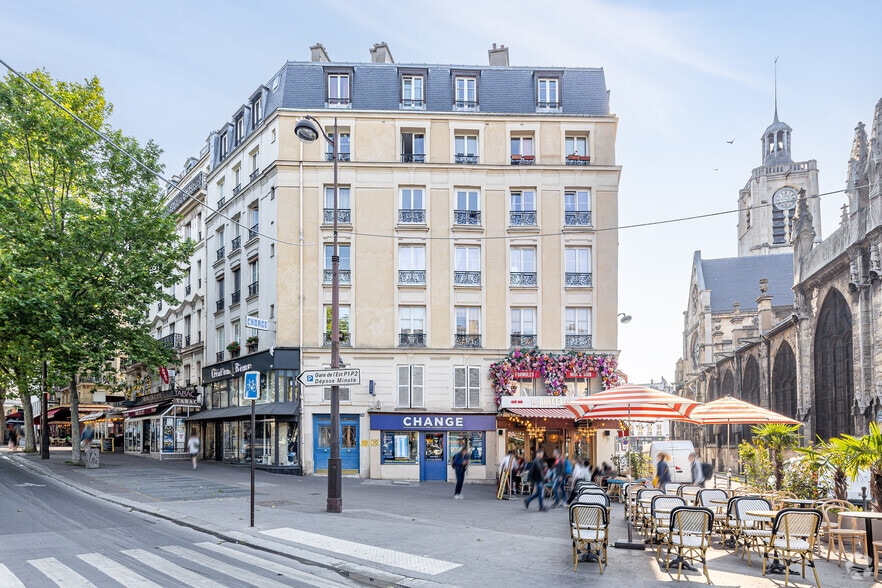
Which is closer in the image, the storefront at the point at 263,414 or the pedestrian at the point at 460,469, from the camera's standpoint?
the pedestrian at the point at 460,469

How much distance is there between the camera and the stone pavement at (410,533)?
10148 mm

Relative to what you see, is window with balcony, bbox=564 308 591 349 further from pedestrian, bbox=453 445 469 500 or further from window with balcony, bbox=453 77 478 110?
window with balcony, bbox=453 77 478 110

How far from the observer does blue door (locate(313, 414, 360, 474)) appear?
28.3m

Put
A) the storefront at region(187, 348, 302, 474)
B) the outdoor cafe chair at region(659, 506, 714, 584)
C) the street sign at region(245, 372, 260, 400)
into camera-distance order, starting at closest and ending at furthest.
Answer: the outdoor cafe chair at region(659, 506, 714, 584) → the street sign at region(245, 372, 260, 400) → the storefront at region(187, 348, 302, 474)

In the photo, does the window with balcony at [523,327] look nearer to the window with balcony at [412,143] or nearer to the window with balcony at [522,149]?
the window with balcony at [522,149]

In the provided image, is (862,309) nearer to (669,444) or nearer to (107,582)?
(669,444)

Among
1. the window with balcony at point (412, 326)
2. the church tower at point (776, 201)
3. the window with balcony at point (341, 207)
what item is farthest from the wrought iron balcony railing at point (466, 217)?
the church tower at point (776, 201)

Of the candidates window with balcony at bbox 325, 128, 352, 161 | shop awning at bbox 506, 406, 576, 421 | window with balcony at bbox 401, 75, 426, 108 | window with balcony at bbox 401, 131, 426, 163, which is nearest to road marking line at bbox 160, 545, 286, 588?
shop awning at bbox 506, 406, 576, 421

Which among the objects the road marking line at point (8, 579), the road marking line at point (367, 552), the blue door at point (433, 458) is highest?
the road marking line at point (8, 579)

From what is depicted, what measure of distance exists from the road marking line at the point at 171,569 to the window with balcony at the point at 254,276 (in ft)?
69.7

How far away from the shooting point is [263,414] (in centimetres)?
2909

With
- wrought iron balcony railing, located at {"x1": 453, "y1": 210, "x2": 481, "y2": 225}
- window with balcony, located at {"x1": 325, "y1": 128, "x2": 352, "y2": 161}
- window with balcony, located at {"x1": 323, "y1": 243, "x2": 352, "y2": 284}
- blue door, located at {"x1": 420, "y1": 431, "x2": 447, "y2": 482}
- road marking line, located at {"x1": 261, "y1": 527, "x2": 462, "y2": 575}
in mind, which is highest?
window with balcony, located at {"x1": 325, "y1": 128, "x2": 352, "y2": 161}

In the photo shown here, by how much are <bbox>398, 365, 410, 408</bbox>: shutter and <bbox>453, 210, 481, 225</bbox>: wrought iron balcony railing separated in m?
6.43

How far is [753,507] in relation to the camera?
38.7 feet
